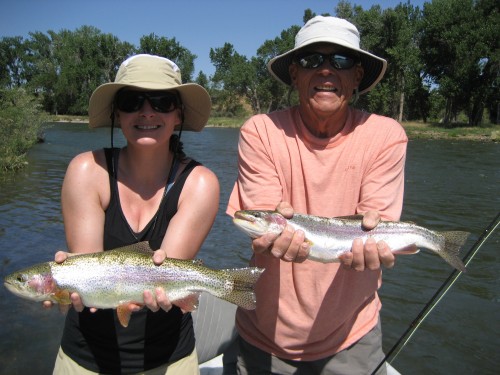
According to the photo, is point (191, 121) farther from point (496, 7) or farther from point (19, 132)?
point (496, 7)

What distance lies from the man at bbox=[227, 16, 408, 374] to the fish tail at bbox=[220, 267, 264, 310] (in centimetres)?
30

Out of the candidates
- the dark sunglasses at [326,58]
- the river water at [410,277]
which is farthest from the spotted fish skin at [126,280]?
the river water at [410,277]

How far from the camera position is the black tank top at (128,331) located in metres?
2.85

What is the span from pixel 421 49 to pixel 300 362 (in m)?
60.5

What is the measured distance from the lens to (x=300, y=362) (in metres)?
3.22

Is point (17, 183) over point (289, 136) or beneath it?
beneath

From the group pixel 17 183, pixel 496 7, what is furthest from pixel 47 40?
pixel 17 183

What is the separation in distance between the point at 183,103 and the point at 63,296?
1527mm

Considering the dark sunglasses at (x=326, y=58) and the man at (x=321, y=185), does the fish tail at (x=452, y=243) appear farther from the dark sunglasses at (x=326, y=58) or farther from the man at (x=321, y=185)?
the dark sunglasses at (x=326, y=58)

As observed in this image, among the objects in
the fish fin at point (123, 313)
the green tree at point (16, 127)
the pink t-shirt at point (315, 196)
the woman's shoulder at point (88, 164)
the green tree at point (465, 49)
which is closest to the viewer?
the fish fin at point (123, 313)

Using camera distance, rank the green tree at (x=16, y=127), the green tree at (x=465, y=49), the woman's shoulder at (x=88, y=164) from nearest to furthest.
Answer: the woman's shoulder at (x=88, y=164)
the green tree at (x=16, y=127)
the green tree at (x=465, y=49)

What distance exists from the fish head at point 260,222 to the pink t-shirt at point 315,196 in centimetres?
12

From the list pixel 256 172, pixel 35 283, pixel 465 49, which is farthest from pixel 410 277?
pixel 465 49

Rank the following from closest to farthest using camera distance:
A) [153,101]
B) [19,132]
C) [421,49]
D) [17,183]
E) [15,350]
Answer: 1. [153,101]
2. [15,350]
3. [17,183]
4. [19,132]
5. [421,49]
